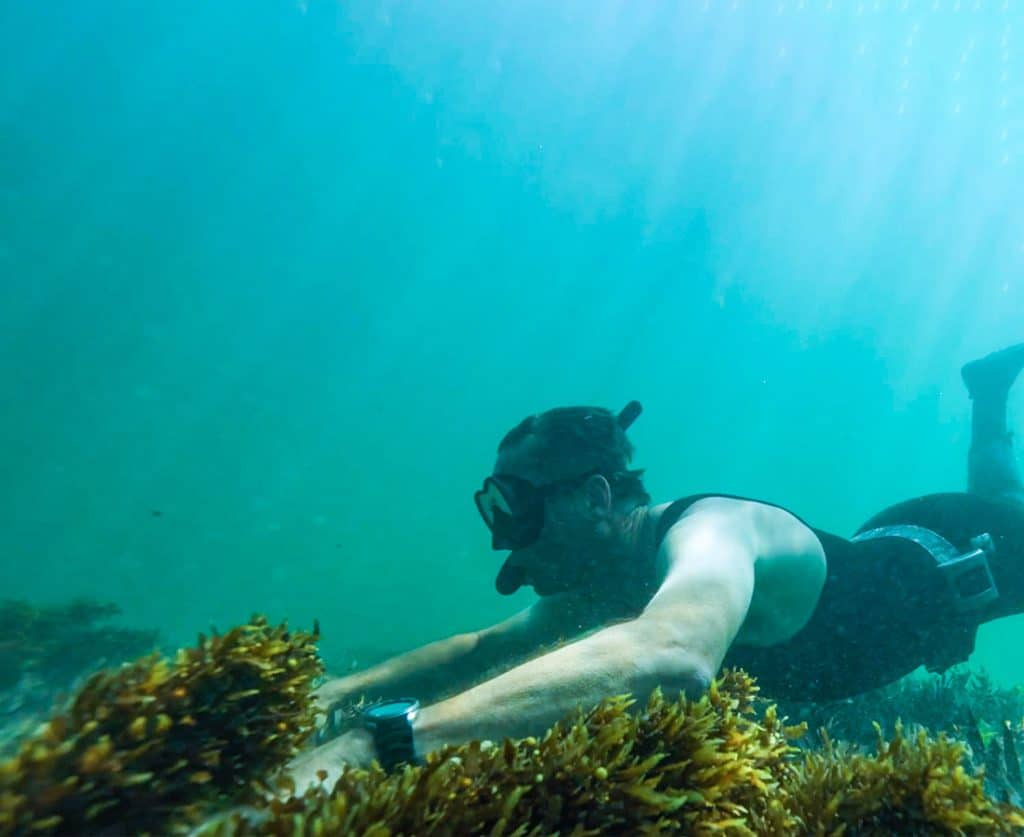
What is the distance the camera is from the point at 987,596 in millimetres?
5043

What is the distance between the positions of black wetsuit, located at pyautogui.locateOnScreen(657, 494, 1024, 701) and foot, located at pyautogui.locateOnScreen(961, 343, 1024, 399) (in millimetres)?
5073

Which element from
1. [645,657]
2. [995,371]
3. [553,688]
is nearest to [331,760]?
[553,688]

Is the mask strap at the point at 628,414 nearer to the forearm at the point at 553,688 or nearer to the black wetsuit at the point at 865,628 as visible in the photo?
the black wetsuit at the point at 865,628

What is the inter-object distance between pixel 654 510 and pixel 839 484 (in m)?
113

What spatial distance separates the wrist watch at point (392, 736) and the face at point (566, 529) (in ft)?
9.07

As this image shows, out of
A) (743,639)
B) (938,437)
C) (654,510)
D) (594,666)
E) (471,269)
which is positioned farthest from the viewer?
(938,437)

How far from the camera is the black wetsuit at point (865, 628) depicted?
452cm

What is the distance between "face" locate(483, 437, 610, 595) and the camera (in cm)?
471

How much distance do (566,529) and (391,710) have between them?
276 centimetres

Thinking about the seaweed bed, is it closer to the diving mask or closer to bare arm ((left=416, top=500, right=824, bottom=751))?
bare arm ((left=416, top=500, right=824, bottom=751))

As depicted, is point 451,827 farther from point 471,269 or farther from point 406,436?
point 406,436

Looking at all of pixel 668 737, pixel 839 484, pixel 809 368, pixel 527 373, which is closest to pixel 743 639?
pixel 668 737

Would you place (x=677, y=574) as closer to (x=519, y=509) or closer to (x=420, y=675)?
(x=519, y=509)

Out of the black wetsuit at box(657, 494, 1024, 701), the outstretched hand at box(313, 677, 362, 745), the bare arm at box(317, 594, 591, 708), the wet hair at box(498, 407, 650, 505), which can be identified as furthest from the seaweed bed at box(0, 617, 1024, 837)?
the wet hair at box(498, 407, 650, 505)
